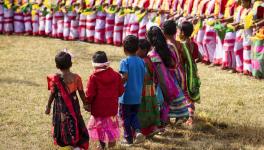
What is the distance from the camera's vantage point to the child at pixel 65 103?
5773 millimetres

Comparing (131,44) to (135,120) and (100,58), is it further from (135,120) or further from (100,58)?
(135,120)

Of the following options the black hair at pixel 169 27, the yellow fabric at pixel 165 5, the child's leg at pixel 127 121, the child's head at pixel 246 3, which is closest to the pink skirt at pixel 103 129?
the child's leg at pixel 127 121

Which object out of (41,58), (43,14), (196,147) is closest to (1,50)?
(41,58)

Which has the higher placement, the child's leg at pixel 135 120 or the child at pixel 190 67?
the child at pixel 190 67

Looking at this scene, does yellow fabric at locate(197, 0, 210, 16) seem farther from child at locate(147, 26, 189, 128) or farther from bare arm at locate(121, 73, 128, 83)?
bare arm at locate(121, 73, 128, 83)

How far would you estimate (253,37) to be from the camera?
10172 mm

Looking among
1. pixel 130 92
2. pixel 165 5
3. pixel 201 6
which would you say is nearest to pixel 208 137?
pixel 130 92

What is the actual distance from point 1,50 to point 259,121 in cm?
855

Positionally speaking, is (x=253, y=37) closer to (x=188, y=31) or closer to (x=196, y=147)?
(x=188, y=31)

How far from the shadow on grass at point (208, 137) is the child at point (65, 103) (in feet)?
2.93

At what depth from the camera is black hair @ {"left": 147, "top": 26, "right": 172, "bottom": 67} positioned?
6.55 metres

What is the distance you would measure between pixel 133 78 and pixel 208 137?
3.95 ft

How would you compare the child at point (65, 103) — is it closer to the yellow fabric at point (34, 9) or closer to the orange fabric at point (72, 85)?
the orange fabric at point (72, 85)

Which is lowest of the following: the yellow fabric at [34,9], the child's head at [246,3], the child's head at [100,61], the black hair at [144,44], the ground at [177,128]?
the ground at [177,128]
